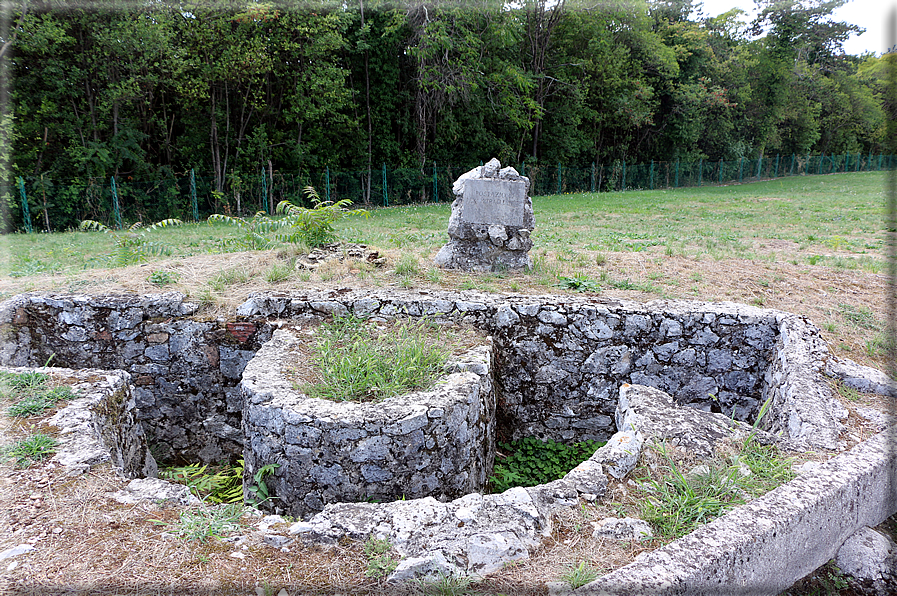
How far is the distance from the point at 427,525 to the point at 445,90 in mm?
16362

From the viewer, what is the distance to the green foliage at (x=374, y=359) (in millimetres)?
3650

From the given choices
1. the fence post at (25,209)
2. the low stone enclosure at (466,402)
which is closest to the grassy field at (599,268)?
the low stone enclosure at (466,402)

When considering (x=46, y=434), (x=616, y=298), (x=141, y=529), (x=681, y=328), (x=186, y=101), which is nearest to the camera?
(x=141, y=529)

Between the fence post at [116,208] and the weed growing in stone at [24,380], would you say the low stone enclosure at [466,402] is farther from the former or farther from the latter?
the fence post at [116,208]

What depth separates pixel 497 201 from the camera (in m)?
6.30

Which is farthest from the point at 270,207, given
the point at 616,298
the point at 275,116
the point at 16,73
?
the point at 616,298

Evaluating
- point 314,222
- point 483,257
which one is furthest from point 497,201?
point 314,222

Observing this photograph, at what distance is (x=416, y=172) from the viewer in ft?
62.4

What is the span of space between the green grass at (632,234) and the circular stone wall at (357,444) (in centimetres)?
383

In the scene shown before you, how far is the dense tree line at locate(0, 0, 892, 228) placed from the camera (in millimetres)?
13234

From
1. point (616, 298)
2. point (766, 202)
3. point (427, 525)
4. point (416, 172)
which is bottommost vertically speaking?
point (427, 525)

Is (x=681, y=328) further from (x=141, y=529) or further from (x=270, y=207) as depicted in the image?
(x=270, y=207)

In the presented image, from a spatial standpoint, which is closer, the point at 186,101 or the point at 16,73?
the point at 16,73

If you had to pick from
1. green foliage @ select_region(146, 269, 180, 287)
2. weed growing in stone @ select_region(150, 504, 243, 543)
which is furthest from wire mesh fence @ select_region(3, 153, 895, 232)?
green foliage @ select_region(146, 269, 180, 287)
